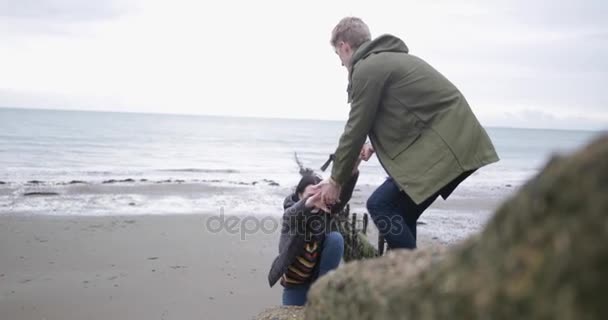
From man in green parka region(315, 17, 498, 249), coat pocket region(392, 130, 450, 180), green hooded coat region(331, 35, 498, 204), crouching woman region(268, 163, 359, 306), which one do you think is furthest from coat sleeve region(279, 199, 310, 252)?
coat pocket region(392, 130, 450, 180)

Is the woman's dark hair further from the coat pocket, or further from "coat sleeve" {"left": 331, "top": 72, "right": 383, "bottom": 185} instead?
the coat pocket

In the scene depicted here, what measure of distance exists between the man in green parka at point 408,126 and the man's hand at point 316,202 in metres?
0.17

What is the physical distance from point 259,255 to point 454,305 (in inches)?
306

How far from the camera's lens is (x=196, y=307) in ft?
20.6

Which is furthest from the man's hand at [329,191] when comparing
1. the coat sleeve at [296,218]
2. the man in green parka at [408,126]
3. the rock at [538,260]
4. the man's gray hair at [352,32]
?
the rock at [538,260]

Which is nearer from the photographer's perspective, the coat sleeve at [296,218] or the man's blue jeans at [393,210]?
the man's blue jeans at [393,210]

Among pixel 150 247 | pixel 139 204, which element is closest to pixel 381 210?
pixel 150 247

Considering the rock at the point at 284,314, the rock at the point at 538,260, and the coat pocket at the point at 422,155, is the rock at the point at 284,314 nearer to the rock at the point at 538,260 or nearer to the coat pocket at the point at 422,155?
the coat pocket at the point at 422,155

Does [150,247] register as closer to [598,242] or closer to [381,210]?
[381,210]

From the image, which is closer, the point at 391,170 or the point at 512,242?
the point at 512,242

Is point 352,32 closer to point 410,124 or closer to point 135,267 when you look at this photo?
point 410,124

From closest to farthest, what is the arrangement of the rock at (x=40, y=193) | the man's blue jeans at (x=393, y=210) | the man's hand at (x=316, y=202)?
the man's blue jeans at (x=393, y=210) → the man's hand at (x=316, y=202) → the rock at (x=40, y=193)

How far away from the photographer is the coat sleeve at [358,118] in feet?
10.8

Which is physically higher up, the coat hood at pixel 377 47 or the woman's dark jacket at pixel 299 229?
the coat hood at pixel 377 47
